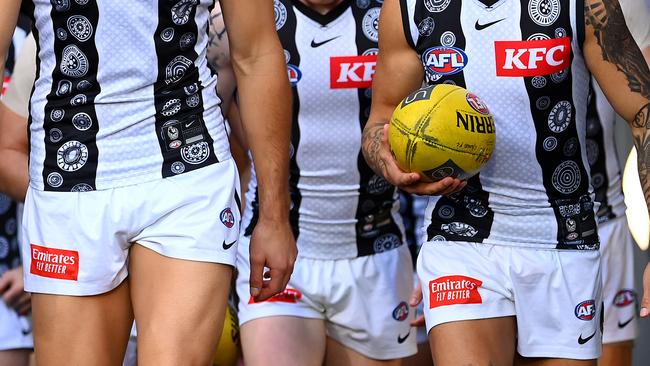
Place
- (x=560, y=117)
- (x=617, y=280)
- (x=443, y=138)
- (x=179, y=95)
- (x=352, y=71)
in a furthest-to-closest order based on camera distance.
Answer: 1. (x=617, y=280)
2. (x=352, y=71)
3. (x=560, y=117)
4. (x=443, y=138)
5. (x=179, y=95)

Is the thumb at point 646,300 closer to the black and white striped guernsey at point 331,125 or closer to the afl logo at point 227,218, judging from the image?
the afl logo at point 227,218

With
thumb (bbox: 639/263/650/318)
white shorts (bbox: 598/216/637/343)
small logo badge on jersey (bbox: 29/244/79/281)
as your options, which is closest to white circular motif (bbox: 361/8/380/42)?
white shorts (bbox: 598/216/637/343)

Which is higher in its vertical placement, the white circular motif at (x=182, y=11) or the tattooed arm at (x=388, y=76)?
the white circular motif at (x=182, y=11)

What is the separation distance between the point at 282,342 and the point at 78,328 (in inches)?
63.0

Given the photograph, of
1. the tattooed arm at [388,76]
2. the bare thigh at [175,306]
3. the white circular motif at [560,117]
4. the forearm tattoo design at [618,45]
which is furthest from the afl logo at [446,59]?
the bare thigh at [175,306]

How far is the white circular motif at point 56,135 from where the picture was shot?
448 cm

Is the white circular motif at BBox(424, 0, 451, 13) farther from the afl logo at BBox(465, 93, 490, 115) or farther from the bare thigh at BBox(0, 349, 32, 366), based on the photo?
the bare thigh at BBox(0, 349, 32, 366)

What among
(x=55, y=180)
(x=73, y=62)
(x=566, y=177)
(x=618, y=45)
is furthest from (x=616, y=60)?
(x=55, y=180)

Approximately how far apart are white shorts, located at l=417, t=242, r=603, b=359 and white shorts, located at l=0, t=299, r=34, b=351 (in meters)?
2.26

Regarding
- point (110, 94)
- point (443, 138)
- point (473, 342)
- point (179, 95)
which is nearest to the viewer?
point (110, 94)

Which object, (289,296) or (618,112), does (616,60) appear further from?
(289,296)

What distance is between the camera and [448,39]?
17.0 feet

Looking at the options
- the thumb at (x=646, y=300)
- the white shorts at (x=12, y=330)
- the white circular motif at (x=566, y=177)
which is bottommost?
the white shorts at (x=12, y=330)

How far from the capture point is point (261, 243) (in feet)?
15.8
